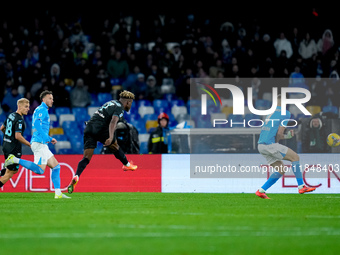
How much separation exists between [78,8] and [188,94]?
20.7 feet

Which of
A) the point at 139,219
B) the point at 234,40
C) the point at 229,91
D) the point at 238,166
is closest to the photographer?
the point at 139,219

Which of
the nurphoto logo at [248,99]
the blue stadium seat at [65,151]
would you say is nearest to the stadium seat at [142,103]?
the nurphoto logo at [248,99]

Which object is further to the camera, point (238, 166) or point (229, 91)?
point (229, 91)

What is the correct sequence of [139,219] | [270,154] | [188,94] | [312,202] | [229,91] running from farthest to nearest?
[188,94] < [229,91] < [270,154] < [312,202] < [139,219]

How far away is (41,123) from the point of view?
1402cm

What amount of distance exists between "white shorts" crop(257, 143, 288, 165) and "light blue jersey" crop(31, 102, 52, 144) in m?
4.40

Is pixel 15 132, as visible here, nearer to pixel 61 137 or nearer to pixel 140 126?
pixel 61 137

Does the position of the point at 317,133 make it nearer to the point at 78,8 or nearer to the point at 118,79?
the point at 118,79

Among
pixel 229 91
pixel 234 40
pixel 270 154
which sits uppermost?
pixel 234 40

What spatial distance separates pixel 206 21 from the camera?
2636cm

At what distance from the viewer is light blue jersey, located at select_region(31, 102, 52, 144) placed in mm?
13984

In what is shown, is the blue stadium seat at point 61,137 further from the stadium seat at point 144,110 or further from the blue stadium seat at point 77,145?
the stadium seat at point 144,110

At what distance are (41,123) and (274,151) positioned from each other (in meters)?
4.73

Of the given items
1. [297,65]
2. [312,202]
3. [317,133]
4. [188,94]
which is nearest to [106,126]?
[312,202]
